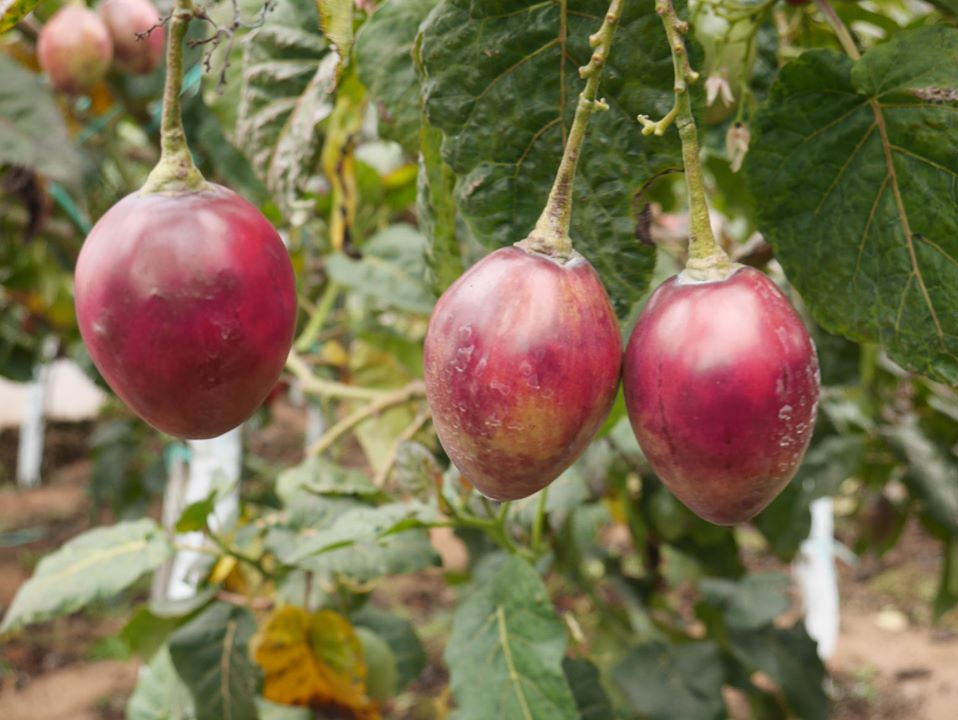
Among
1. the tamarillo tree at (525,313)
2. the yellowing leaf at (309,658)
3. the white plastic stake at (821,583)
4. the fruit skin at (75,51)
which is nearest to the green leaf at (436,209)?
the tamarillo tree at (525,313)

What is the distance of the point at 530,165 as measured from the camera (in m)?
0.64

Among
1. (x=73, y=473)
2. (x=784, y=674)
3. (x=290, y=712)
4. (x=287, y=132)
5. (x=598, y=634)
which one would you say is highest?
(x=287, y=132)

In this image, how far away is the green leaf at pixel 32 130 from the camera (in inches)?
53.9

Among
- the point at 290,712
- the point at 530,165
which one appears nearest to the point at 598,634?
the point at 290,712

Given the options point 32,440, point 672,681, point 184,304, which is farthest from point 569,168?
point 32,440

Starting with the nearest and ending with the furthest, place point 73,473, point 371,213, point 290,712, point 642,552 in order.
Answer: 1. point 290,712
2. point 371,213
3. point 642,552
4. point 73,473

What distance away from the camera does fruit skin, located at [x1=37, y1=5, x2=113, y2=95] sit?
5.00ft

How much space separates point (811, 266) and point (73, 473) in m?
5.06

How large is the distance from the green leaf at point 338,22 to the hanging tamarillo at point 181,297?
0.24 ft

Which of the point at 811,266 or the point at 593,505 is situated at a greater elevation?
the point at 811,266

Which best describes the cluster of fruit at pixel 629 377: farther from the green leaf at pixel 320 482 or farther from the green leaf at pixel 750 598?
the green leaf at pixel 750 598

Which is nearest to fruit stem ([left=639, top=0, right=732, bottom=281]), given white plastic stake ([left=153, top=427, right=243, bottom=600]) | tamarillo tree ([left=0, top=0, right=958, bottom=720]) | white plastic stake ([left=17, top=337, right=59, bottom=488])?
tamarillo tree ([left=0, top=0, right=958, bottom=720])

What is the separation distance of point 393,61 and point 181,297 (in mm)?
439

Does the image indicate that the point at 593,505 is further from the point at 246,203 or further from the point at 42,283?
the point at 42,283
